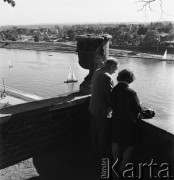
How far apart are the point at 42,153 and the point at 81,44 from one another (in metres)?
1.41

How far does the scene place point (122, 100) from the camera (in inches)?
105

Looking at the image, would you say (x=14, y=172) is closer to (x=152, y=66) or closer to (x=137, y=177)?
(x=137, y=177)

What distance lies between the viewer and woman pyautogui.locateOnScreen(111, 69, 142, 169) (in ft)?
8.68

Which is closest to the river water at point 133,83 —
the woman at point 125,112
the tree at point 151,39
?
the tree at point 151,39

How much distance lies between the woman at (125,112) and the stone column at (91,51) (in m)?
1.22

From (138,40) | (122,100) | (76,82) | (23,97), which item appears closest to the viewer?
(122,100)

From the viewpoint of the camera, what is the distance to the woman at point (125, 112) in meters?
A: 2.64

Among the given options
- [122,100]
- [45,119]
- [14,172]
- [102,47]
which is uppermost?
[102,47]

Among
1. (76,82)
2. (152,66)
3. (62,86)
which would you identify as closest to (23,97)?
(62,86)

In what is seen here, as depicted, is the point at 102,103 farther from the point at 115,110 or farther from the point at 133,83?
the point at 133,83

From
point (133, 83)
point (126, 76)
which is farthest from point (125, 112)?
point (133, 83)

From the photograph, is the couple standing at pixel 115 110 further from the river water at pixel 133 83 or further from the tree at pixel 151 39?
the tree at pixel 151 39

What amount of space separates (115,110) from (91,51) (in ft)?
4.38

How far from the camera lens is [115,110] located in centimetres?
274
